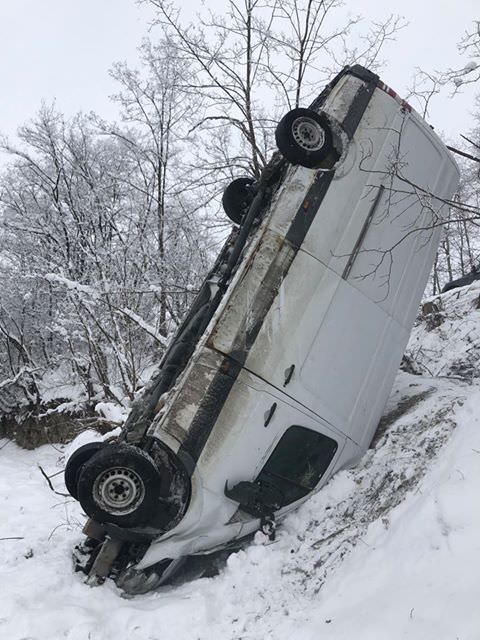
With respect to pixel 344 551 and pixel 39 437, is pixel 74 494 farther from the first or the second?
pixel 39 437

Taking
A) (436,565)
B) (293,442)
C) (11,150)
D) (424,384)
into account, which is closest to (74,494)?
(293,442)

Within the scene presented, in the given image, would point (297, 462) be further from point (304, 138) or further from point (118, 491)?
point (304, 138)

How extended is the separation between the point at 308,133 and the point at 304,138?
50 mm

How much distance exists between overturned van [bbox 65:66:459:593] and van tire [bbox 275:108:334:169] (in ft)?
0.03

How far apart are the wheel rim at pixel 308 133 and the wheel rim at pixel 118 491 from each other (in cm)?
249

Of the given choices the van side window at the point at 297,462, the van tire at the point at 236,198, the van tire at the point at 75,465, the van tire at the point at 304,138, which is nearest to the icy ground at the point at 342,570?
the van side window at the point at 297,462

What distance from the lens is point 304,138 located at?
3725 millimetres

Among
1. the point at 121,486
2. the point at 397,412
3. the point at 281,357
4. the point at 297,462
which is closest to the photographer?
the point at 121,486

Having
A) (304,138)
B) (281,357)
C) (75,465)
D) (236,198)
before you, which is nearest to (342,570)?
(281,357)

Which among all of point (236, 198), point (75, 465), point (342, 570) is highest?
point (236, 198)

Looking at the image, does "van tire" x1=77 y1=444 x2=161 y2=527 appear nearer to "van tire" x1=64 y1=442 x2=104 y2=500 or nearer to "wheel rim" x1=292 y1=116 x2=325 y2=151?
"van tire" x1=64 y1=442 x2=104 y2=500

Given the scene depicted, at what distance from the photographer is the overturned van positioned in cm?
327

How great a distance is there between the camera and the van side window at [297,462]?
3.57 meters

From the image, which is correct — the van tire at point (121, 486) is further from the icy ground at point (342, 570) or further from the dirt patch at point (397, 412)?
the dirt patch at point (397, 412)
